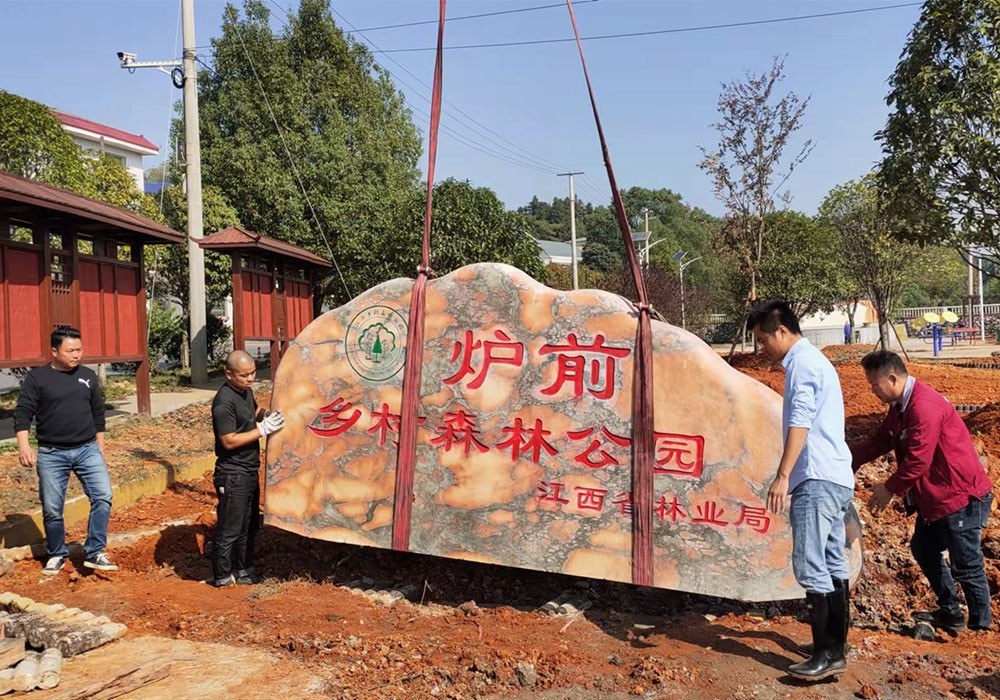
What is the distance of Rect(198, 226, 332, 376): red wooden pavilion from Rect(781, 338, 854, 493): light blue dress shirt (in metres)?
11.3

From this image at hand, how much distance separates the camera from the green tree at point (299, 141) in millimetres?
20672

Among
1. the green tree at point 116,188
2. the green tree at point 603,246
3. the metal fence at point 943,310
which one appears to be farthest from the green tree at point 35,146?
the green tree at point 603,246

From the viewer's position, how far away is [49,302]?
925 centimetres

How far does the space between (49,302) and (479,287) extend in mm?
6692

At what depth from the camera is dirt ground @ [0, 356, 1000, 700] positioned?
3.50 metres

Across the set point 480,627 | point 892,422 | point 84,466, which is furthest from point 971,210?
point 84,466

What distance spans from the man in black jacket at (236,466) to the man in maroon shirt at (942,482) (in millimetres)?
3481

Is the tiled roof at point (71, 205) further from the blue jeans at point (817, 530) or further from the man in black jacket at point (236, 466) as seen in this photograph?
the blue jeans at point (817, 530)

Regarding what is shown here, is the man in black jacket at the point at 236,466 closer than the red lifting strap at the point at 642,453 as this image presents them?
No

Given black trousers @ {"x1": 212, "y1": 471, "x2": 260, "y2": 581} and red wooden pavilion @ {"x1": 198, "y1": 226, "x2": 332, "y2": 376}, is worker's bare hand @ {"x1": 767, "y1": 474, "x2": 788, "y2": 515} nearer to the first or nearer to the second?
black trousers @ {"x1": 212, "y1": 471, "x2": 260, "y2": 581}

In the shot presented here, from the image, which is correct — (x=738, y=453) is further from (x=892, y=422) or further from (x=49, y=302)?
(x=49, y=302)

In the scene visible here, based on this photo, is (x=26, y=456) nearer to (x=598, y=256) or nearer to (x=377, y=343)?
(x=377, y=343)

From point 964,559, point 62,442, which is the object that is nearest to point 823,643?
point 964,559

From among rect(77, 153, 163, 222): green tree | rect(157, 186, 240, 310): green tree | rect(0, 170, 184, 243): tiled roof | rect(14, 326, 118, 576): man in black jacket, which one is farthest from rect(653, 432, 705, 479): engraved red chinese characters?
rect(157, 186, 240, 310): green tree
